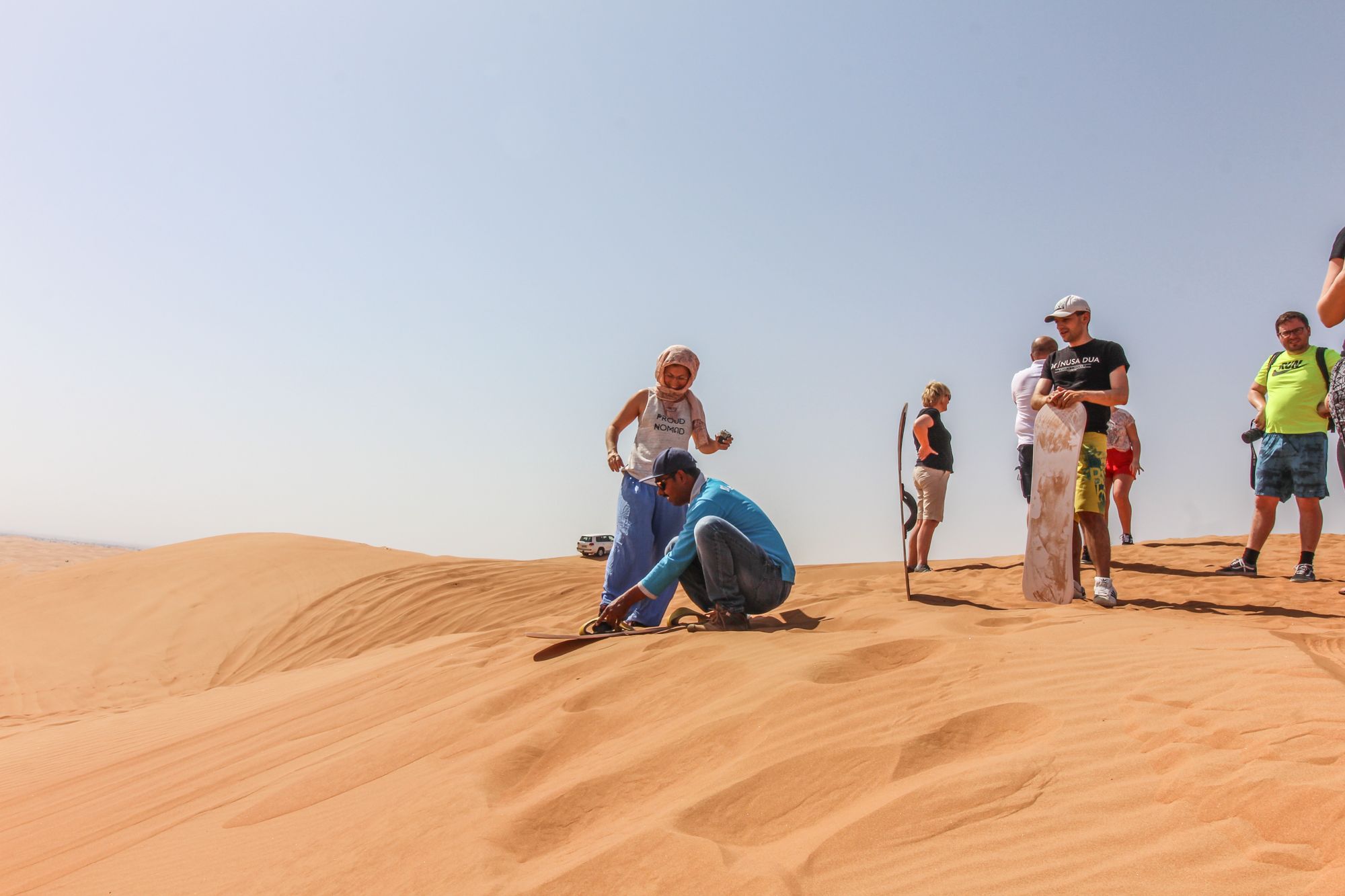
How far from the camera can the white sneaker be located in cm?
480

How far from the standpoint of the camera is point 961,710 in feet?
7.36

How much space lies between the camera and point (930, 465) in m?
6.89

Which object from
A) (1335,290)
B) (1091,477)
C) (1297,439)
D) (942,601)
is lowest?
(942,601)

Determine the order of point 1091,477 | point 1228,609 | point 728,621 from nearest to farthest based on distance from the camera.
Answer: point 728,621 < point 1228,609 < point 1091,477

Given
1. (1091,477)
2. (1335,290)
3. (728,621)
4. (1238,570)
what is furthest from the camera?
(1238,570)

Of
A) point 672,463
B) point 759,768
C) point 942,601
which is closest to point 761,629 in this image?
point 672,463

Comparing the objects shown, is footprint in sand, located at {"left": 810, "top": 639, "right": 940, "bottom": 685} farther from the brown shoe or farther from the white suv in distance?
the white suv in distance

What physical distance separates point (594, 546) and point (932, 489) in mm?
7395

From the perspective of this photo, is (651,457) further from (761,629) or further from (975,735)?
(975,735)

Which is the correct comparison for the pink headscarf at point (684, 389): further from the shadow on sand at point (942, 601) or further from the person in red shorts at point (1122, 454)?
the person in red shorts at point (1122, 454)

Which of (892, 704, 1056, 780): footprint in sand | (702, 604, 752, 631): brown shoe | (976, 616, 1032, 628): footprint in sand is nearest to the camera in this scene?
(892, 704, 1056, 780): footprint in sand

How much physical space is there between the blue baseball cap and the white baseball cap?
2538 millimetres

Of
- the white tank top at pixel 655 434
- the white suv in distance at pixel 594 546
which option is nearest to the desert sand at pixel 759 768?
the white tank top at pixel 655 434

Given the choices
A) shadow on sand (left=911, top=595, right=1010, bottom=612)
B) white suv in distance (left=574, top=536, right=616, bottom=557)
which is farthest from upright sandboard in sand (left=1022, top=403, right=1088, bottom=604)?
white suv in distance (left=574, top=536, right=616, bottom=557)
